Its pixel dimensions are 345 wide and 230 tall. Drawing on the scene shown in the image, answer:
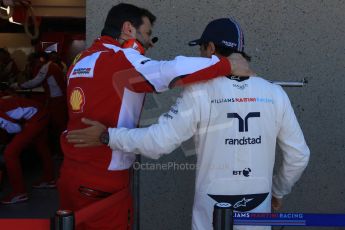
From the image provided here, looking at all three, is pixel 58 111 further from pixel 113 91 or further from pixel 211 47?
pixel 211 47

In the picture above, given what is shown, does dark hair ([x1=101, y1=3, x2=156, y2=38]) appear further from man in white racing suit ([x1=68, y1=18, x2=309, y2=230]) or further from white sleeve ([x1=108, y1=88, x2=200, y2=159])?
white sleeve ([x1=108, y1=88, x2=200, y2=159])

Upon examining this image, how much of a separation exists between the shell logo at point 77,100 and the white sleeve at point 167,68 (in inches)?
11.6

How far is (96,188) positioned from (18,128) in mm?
3645

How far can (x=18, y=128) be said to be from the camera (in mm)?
5645

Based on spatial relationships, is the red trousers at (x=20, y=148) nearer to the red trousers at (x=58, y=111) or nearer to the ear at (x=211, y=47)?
the red trousers at (x=58, y=111)

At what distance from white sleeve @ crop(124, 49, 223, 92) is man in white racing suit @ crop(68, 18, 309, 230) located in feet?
0.31

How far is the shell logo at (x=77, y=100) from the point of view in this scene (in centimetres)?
230

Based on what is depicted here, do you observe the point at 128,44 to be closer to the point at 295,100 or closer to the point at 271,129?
the point at 271,129

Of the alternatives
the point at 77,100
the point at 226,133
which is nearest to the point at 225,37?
the point at 226,133

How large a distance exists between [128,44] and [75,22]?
10.1m

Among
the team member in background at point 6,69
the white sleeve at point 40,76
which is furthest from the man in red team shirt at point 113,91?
the team member in background at point 6,69

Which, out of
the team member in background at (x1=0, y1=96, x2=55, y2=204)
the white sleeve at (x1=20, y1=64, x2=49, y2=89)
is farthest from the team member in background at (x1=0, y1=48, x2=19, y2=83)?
the team member in background at (x1=0, y1=96, x2=55, y2=204)

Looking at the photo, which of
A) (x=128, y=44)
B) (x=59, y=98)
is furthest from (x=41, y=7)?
(x=128, y=44)

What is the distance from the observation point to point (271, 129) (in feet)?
7.30
